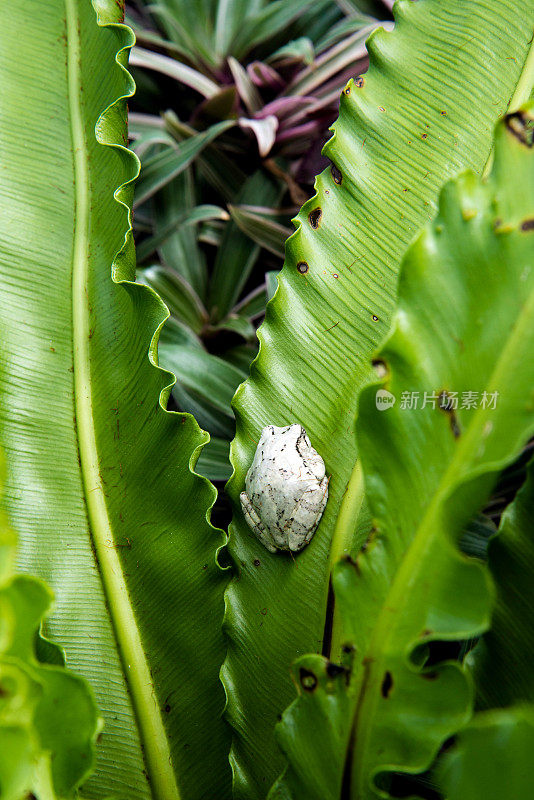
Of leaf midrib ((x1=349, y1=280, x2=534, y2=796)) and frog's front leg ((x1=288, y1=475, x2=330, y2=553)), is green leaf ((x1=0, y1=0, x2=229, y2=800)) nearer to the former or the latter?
frog's front leg ((x1=288, y1=475, x2=330, y2=553))

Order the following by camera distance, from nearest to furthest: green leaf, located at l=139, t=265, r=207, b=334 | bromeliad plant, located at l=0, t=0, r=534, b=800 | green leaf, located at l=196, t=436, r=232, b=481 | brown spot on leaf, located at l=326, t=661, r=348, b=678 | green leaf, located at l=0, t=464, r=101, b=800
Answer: green leaf, located at l=0, t=464, r=101, b=800 < brown spot on leaf, located at l=326, t=661, r=348, b=678 < bromeliad plant, located at l=0, t=0, r=534, b=800 < green leaf, located at l=196, t=436, r=232, b=481 < green leaf, located at l=139, t=265, r=207, b=334

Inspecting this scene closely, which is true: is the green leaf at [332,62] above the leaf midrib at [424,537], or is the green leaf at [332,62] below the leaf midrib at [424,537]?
above

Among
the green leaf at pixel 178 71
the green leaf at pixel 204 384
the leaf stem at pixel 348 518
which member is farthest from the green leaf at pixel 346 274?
the green leaf at pixel 178 71

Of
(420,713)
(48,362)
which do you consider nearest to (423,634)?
(420,713)

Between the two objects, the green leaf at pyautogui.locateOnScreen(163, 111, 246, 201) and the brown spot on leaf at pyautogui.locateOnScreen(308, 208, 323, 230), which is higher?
the brown spot on leaf at pyautogui.locateOnScreen(308, 208, 323, 230)

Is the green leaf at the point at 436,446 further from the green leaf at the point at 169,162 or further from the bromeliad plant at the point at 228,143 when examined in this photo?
the green leaf at the point at 169,162

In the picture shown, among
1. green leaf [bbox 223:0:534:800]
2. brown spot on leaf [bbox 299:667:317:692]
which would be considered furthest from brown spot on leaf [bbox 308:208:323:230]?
brown spot on leaf [bbox 299:667:317:692]

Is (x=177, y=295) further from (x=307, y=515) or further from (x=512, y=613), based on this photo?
(x=512, y=613)

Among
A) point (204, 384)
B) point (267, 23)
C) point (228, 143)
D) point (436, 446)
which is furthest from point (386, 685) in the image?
point (267, 23)
